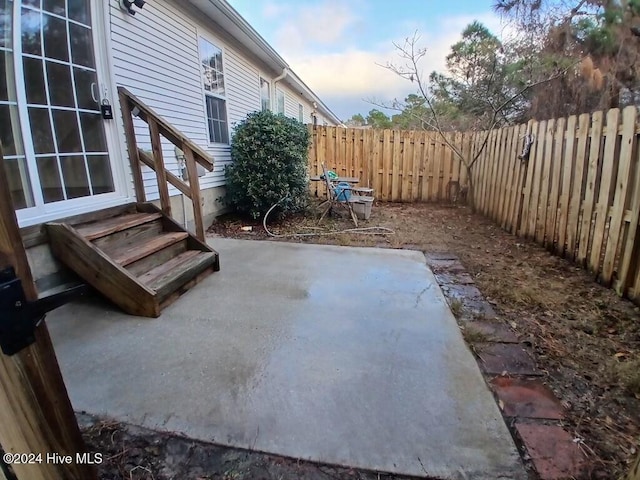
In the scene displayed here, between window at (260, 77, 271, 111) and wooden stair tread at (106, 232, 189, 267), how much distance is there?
5617 millimetres

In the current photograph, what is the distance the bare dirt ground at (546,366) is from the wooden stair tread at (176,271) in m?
1.27

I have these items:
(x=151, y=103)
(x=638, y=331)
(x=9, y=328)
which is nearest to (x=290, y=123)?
(x=151, y=103)

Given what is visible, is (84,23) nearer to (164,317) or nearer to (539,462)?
(164,317)

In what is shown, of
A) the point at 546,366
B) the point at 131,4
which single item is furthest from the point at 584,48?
the point at 131,4

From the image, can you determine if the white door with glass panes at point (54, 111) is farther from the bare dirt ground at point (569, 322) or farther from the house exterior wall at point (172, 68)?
the bare dirt ground at point (569, 322)

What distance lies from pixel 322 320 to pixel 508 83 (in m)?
10.4

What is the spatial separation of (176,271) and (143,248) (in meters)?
0.35

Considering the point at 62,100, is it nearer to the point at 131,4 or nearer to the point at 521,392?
the point at 131,4

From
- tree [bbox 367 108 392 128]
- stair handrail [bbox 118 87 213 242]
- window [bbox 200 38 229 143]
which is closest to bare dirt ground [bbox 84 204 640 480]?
stair handrail [bbox 118 87 213 242]

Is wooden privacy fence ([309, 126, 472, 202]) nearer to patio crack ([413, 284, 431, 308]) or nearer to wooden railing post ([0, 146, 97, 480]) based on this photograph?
patio crack ([413, 284, 431, 308])

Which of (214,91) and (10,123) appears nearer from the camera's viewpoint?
(10,123)

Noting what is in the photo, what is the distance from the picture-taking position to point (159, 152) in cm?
330

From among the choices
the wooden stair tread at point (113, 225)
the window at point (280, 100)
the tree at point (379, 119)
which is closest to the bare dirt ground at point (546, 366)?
the wooden stair tread at point (113, 225)

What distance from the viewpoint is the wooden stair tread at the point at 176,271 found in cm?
268
